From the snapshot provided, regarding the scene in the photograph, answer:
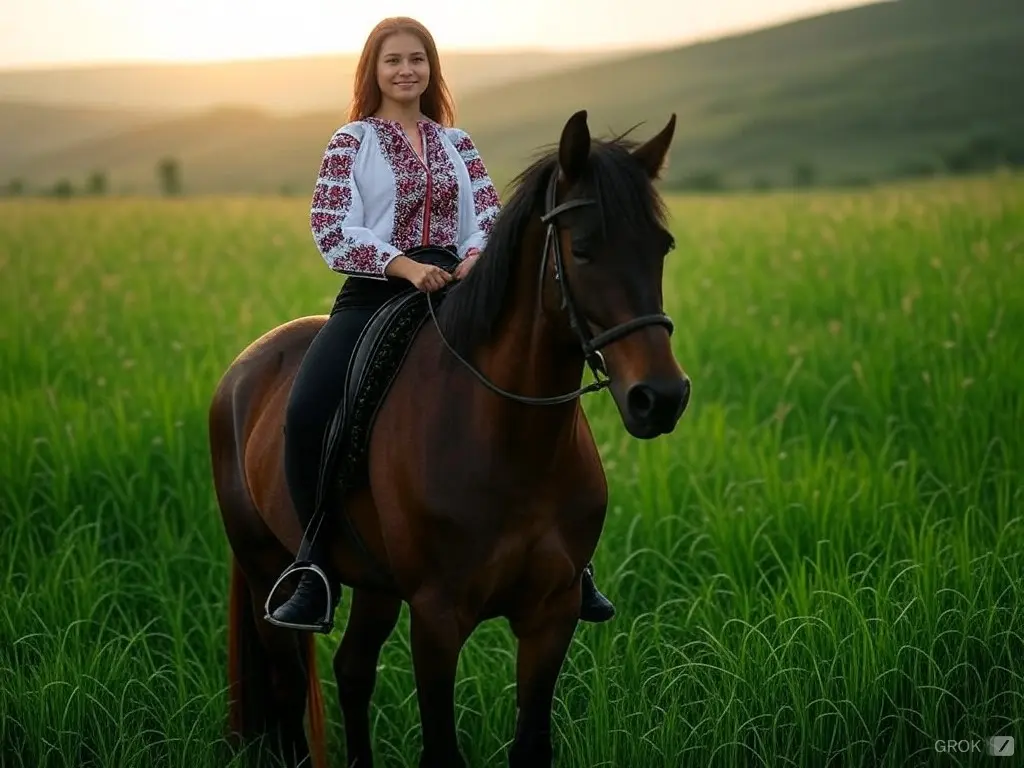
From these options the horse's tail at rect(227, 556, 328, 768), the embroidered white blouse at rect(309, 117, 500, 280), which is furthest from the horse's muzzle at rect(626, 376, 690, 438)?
the horse's tail at rect(227, 556, 328, 768)

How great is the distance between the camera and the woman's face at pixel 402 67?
4324 mm

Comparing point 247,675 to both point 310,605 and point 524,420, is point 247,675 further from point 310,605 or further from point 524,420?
point 524,420

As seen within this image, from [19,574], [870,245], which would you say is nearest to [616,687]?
[19,574]

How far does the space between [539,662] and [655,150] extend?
1.70 meters

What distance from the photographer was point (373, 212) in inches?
170

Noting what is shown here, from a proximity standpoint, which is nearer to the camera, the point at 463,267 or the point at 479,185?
the point at 463,267

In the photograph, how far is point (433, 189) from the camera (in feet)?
14.4

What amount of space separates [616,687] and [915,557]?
5.52 ft

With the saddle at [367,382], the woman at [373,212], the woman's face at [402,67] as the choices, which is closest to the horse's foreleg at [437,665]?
the saddle at [367,382]

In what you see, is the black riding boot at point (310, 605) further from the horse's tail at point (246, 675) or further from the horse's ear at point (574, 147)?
the horse's ear at point (574, 147)

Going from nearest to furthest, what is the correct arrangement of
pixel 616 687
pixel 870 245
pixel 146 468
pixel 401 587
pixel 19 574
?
pixel 401 587, pixel 616 687, pixel 19 574, pixel 146 468, pixel 870 245

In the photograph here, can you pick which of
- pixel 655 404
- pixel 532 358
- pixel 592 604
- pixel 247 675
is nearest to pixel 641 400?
pixel 655 404

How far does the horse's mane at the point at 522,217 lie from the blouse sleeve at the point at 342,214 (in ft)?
1.22

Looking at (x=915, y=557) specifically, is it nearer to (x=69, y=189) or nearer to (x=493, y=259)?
(x=493, y=259)
